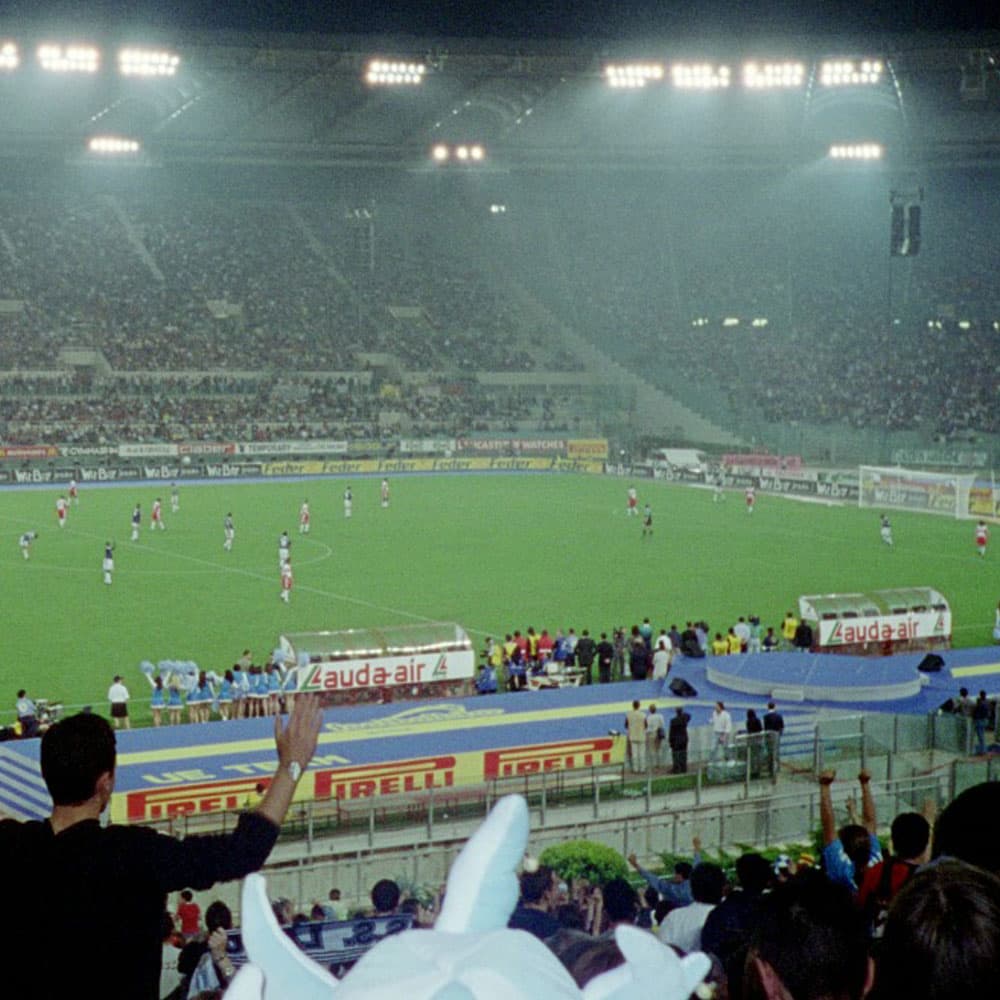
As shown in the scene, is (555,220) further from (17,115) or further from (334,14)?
(334,14)

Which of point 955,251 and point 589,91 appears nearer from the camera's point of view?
point 589,91

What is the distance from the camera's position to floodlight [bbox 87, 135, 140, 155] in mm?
60719

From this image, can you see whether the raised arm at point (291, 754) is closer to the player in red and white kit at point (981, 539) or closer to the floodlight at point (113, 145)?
the player in red and white kit at point (981, 539)

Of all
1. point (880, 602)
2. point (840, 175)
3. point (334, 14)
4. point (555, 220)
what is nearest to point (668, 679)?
point (880, 602)

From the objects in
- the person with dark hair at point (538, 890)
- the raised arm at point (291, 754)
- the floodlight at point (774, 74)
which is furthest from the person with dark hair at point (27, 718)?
the floodlight at point (774, 74)

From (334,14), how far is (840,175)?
2598 inches

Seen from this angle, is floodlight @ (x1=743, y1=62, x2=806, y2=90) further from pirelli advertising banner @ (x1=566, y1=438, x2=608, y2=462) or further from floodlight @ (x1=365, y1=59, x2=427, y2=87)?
pirelli advertising banner @ (x1=566, y1=438, x2=608, y2=462)

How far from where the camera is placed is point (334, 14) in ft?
32.0

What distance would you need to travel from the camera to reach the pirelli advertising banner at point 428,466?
64.4 metres

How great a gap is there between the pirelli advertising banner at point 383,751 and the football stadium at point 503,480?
0.09 meters

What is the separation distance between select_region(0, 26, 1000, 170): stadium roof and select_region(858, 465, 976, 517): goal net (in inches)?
627

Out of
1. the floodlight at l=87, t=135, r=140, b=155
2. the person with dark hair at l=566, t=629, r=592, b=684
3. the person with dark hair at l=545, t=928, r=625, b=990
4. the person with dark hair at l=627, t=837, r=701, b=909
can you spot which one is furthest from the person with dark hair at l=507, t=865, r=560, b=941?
the floodlight at l=87, t=135, r=140, b=155

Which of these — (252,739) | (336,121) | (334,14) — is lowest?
(252,739)

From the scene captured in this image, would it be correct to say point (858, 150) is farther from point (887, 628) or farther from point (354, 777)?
point (354, 777)
